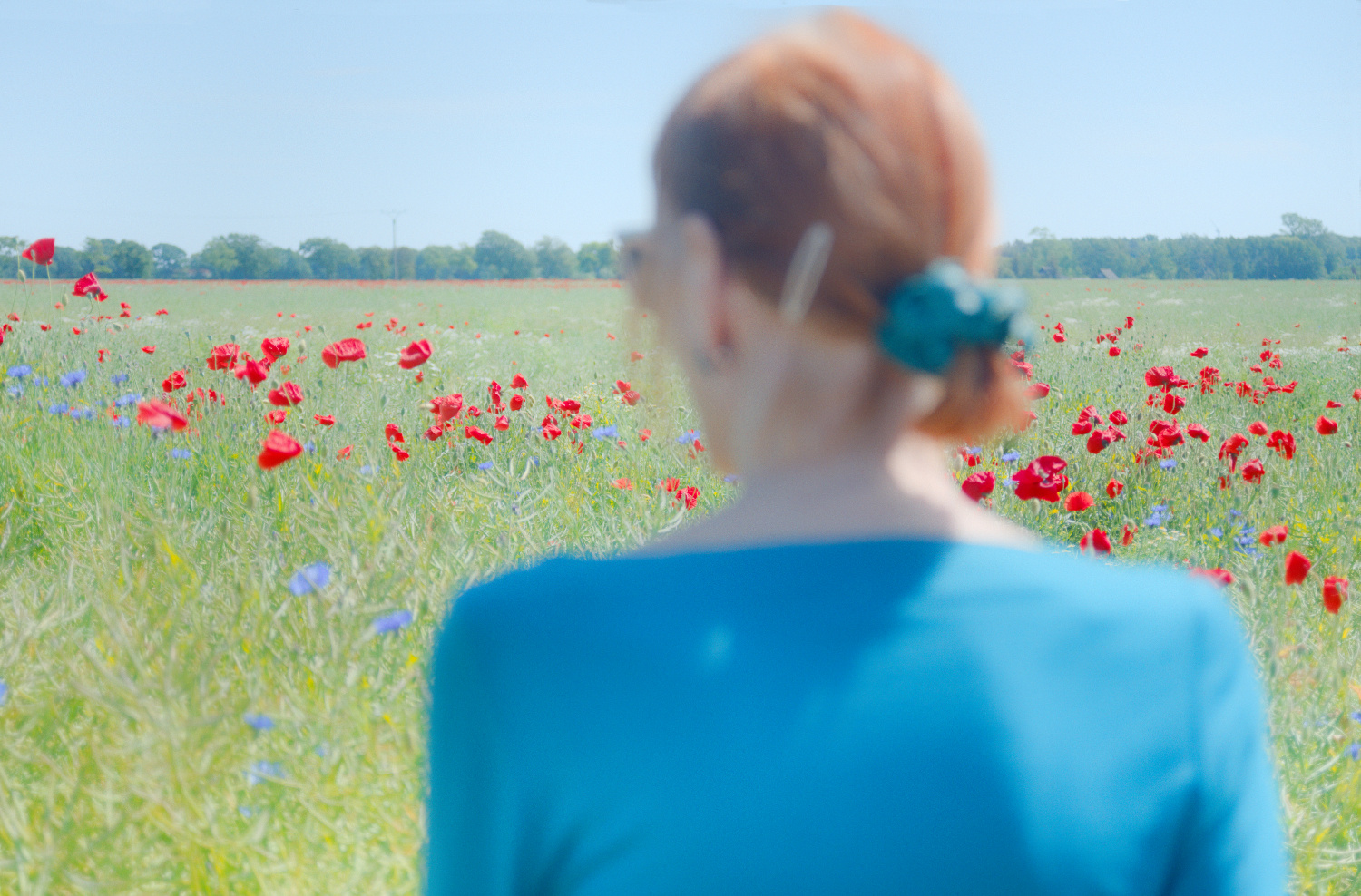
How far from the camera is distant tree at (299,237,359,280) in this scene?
6935cm

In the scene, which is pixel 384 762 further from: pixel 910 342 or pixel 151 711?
pixel 910 342

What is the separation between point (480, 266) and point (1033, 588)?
260 ft

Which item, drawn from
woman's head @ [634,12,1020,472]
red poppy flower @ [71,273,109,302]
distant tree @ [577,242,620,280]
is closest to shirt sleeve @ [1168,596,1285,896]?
woman's head @ [634,12,1020,472]

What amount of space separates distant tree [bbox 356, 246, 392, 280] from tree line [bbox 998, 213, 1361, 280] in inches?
1874

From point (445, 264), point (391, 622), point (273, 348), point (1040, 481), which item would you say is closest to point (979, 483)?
point (1040, 481)

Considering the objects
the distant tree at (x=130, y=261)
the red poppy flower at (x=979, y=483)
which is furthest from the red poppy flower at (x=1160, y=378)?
the distant tree at (x=130, y=261)

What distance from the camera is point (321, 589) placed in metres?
1.51

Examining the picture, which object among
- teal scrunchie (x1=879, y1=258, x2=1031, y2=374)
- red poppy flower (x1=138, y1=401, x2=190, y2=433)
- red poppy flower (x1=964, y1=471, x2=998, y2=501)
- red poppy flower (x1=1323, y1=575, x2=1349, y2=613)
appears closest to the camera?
teal scrunchie (x1=879, y1=258, x2=1031, y2=374)

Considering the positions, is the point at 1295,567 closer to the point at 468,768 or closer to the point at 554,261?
the point at 468,768

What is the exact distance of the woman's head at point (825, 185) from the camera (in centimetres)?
58

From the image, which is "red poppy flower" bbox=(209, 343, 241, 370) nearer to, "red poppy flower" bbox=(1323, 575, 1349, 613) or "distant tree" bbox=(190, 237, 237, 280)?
"red poppy flower" bbox=(1323, 575, 1349, 613)

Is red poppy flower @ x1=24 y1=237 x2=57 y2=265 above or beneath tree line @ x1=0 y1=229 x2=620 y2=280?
beneath

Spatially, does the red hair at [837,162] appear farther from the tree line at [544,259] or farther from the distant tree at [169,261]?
the distant tree at [169,261]

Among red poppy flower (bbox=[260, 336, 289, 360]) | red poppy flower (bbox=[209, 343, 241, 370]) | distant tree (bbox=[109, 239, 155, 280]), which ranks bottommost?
red poppy flower (bbox=[209, 343, 241, 370])
